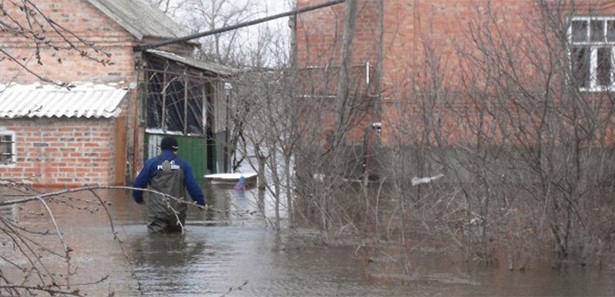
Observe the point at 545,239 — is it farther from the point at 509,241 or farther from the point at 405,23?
the point at 405,23

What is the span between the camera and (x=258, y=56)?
16312 mm

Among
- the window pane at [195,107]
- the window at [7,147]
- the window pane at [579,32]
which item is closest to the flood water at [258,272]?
the window pane at [579,32]

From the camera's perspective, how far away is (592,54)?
40.7 ft

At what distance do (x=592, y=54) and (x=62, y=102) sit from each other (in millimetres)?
12296

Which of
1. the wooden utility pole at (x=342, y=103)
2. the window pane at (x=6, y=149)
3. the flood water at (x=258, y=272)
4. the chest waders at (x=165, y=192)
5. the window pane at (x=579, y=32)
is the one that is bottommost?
the flood water at (x=258, y=272)

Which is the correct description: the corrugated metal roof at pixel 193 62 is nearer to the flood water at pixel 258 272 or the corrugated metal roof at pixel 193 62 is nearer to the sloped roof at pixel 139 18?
the sloped roof at pixel 139 18

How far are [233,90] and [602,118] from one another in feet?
21.3

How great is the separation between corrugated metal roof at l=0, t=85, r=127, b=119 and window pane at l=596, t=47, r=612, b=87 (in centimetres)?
1104

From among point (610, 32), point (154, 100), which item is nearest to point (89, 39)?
point (154, 100)

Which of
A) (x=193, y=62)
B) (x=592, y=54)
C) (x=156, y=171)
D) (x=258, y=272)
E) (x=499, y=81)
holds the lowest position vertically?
(x=258, y=272)

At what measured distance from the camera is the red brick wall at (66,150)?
21734 millimetres

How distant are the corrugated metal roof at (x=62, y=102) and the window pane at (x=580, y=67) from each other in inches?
440

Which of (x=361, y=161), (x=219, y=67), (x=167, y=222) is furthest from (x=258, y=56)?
(x=219, y=67)

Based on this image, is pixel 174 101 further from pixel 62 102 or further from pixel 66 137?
pixel 66 137
